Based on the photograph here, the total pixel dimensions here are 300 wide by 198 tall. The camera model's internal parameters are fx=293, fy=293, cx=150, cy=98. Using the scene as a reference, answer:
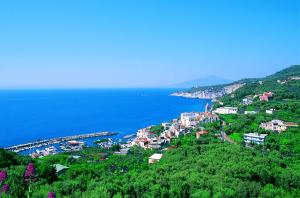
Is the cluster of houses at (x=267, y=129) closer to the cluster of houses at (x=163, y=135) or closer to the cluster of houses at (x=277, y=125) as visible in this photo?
the cluster of houses at (x=277, y=125)

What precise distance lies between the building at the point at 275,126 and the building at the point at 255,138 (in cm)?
345

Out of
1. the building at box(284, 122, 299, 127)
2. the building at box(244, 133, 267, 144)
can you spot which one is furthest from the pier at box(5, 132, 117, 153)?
the building at box(284, 122, 299, 127)

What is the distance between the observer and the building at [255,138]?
82.5 ft

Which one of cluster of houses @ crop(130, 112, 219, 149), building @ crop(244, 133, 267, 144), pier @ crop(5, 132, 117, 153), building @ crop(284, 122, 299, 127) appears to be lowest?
pier @ crop(5, 132, 117, 153)

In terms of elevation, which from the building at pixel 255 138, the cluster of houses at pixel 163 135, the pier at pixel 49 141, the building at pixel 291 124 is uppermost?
the building at pixel 291 124

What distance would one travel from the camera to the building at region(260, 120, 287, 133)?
28678 millimetres

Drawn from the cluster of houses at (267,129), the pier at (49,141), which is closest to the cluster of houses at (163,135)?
the pier at (49,141)

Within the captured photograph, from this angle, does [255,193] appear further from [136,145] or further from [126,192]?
[136,145]

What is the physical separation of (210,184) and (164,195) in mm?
1970

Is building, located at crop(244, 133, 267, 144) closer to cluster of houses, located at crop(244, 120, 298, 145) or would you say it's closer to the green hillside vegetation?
cluster of houses, located at crop(244, 120, 298, 145)

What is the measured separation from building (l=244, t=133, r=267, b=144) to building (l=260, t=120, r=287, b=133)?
3.45 meters

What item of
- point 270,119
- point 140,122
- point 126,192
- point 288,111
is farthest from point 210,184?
point 140,122

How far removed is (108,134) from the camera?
44156mm

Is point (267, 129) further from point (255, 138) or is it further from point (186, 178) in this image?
point (186, 178)
